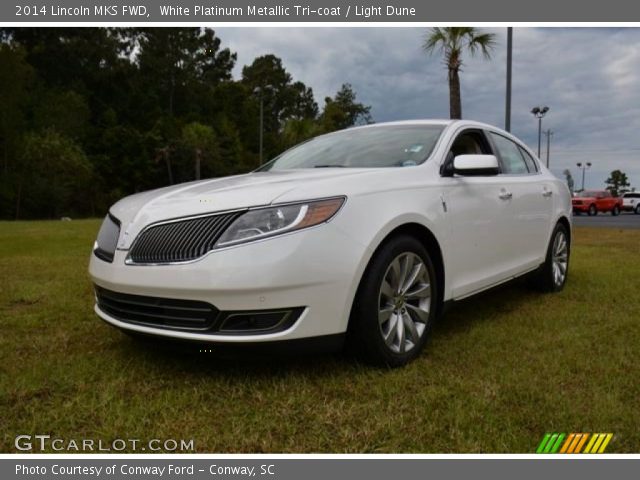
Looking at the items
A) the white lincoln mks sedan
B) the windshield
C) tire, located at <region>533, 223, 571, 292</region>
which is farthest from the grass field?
the windshield

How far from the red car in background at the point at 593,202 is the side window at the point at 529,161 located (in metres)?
27.6

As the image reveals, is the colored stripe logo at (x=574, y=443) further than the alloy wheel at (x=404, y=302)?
No

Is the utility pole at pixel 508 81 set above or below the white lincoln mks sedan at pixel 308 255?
above

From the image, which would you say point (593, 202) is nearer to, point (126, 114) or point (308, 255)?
point (308, 255)

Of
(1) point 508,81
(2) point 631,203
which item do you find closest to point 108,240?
(1) point 508,81

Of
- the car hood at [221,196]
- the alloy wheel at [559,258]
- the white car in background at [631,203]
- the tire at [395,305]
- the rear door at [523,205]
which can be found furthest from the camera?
the white car in background at [631,203]

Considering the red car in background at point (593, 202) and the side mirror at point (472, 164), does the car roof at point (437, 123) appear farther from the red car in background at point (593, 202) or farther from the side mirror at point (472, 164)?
the red car in background at point (593, 202)

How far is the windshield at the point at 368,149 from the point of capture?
11.8 ft

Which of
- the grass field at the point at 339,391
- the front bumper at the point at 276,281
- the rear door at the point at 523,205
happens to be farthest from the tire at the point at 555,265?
the front bumper at the point at 276,281

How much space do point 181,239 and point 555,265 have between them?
12.7 ft

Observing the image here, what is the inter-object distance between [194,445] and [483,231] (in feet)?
7.91

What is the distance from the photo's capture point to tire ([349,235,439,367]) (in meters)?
2.80

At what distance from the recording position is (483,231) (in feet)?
12.4

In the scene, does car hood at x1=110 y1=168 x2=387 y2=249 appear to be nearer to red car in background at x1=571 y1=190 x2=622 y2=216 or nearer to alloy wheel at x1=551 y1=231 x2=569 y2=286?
alloy wheel at x1=551 y1=231 x2=569 y2=286
